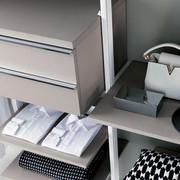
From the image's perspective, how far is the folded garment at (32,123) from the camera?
5.65ft

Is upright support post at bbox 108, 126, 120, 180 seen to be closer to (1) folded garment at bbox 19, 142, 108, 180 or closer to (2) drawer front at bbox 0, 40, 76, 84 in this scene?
(1) folded garment at bbox 19, 142, 108, 180

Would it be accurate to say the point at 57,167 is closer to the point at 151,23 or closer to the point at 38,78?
→ the point at 38,78

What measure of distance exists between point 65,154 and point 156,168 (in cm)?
37

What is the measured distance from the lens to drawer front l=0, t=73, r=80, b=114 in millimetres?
1486

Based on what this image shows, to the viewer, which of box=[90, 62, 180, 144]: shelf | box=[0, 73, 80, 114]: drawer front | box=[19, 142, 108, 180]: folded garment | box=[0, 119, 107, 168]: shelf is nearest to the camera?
box=[90, 62, 180, 144]: shelf

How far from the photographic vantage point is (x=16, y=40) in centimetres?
144

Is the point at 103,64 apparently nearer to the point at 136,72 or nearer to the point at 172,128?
the point at 136,72

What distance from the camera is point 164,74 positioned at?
145cm

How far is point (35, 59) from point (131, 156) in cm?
86

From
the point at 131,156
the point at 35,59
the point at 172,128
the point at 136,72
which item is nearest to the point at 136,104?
the point at 172,128

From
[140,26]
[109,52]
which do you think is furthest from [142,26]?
[109,52]

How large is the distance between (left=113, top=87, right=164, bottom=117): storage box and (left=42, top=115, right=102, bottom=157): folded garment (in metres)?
0.18

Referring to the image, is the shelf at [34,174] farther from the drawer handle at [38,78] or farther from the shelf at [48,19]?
the shelf at [48,19]

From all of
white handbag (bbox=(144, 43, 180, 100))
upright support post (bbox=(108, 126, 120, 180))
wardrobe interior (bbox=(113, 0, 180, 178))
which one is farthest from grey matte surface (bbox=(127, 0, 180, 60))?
upright support post (bbox=(108, 126, 120, 180))
